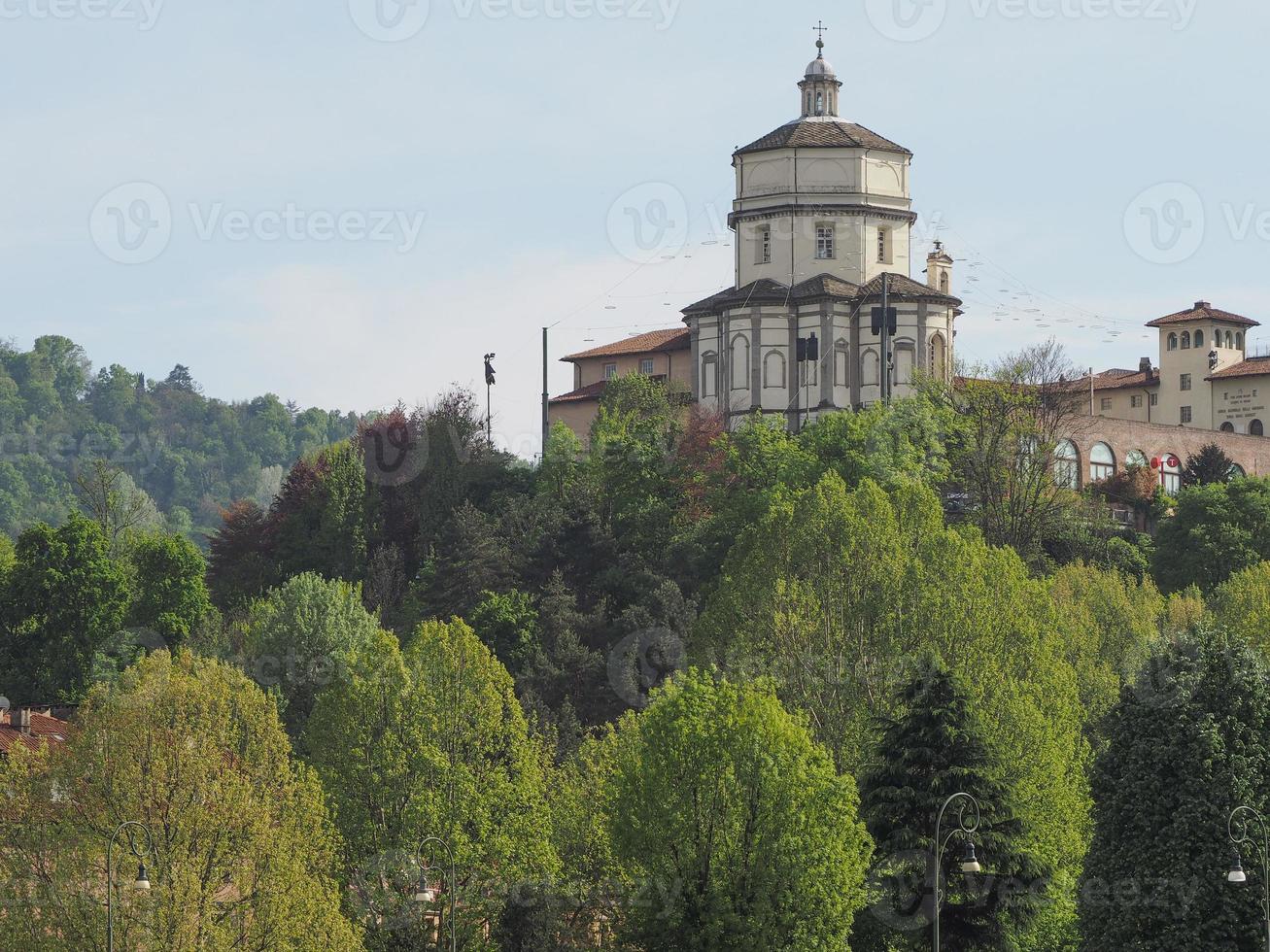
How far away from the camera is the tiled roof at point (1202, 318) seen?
14388cm

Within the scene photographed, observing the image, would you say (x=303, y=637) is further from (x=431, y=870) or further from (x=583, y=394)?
(x=583, y=394)

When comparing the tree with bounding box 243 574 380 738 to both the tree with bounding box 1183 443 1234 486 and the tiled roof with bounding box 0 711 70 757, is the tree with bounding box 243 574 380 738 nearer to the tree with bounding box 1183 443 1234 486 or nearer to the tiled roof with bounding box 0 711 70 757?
the tiled roof with bounding box 0 711 70 757

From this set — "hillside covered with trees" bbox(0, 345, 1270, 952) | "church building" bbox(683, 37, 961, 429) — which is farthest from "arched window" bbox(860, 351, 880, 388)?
"hillside covered with trees" bbox(0, 345, 1270, 952)

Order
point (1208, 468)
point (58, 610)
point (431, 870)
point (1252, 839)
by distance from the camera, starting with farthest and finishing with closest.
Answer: point (1208, 468) → point (58, 610) → point (431, 870) → point (1252, 839)

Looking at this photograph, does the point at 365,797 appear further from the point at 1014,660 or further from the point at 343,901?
the point at 1014,660

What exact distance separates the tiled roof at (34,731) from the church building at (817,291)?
37.4m

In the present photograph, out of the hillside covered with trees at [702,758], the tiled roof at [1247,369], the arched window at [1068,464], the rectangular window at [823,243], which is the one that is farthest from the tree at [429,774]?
the tiled roof at [1247,369]

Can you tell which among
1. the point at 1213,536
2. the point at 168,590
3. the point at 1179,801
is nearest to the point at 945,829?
the point at 1179,801

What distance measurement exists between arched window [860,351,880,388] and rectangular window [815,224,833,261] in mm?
5067

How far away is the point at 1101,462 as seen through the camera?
4592 inches

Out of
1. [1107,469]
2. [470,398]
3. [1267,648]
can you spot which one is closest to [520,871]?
[1267,648]

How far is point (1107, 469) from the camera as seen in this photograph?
383ft

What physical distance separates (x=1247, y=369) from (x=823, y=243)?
4081 cm

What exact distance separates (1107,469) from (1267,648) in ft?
156
